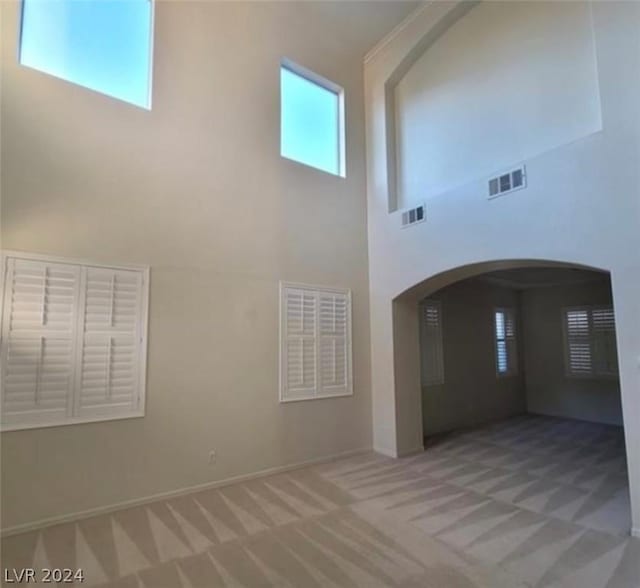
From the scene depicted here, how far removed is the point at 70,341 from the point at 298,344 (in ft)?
7.87

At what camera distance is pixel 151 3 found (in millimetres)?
4066

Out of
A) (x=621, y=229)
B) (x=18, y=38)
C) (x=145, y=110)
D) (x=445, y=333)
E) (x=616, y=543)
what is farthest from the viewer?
(x=445, y=333)

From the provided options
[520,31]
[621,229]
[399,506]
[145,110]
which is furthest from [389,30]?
[399,506]

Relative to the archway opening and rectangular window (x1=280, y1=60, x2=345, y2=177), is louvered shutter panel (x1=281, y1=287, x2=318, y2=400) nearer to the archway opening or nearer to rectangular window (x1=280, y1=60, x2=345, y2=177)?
the archway opening

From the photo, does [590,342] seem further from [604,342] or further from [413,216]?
[413,216]

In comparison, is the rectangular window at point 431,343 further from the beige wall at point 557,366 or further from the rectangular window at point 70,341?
the rectangular window at point 70,341

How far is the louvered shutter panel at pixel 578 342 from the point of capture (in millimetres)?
7555

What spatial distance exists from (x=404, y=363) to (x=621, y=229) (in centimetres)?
288

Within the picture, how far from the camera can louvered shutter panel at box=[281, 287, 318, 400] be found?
4.62m

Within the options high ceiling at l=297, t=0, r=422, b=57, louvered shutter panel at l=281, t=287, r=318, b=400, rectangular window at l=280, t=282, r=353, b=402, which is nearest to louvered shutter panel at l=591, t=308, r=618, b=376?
rectangular window at l=280, t=282, r=353, b=402

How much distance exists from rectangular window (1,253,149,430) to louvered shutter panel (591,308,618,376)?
8063 millimetres

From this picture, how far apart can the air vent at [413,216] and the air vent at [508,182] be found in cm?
95

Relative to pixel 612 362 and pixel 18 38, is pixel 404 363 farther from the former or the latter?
pixel 18 38

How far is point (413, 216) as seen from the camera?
5004 mm
